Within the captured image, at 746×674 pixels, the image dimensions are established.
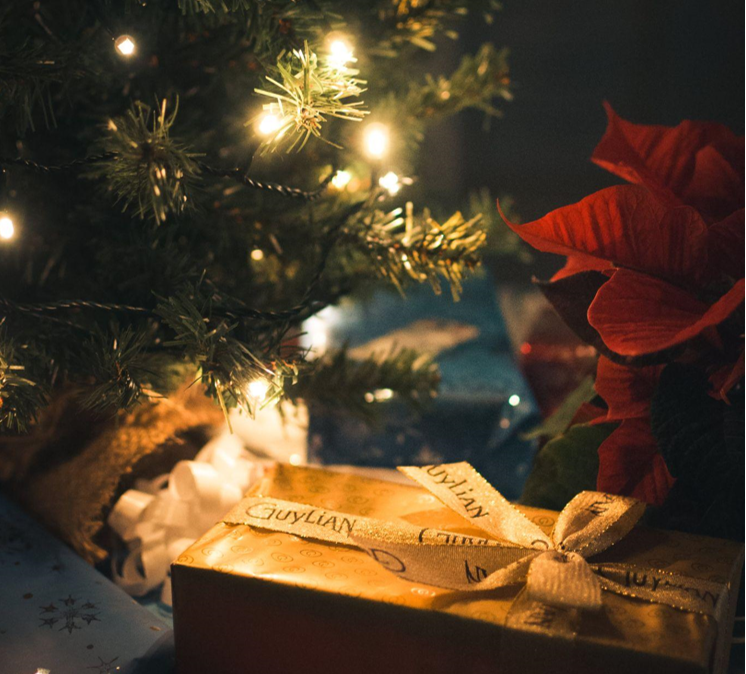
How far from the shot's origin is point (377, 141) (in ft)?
2.01

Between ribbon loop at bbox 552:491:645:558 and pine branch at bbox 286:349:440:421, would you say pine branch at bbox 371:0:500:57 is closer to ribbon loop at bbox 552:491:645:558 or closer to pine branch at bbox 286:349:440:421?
pine branch at bbox 286:349:440:421

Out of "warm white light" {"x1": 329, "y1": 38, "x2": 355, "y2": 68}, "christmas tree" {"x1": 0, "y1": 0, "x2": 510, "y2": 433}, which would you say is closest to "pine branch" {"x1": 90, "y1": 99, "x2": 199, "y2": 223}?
"christmas tree" {"x1": 0, "y1": 0, "x2": 510, "y2": 433}

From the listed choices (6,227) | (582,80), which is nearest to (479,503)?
(6,227)

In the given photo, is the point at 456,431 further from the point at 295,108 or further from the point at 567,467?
the point at 295,108

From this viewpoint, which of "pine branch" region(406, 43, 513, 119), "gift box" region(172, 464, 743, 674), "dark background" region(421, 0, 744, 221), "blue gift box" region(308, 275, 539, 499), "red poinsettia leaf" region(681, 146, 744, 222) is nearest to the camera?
"gift box" region(172, 464, 743, 674)

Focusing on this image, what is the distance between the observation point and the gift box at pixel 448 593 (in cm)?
36

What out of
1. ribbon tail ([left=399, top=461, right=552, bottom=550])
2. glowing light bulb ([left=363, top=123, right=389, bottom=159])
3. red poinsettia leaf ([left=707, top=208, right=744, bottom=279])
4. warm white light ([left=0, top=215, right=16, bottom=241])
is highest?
glowing light bulb ([left=363, top=123, right=389, bottom=159])

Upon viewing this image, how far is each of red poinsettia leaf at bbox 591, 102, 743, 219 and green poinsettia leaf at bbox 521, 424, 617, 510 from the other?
0.56 feet

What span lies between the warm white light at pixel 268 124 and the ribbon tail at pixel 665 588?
0.34 m

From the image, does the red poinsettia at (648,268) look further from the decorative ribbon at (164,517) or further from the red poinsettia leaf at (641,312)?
the decorative ribbon at (164,517)

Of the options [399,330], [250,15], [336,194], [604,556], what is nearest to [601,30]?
[399,330]

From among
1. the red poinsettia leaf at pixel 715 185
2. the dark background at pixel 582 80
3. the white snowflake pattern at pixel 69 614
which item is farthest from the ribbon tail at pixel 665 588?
the dark background at pixel 582 80

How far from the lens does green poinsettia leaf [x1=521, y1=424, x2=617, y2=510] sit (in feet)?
1.61

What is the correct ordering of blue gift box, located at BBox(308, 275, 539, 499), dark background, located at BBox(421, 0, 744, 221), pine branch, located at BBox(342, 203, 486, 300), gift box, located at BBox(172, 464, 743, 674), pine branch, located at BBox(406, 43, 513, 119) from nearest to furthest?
gift box, located at BBox(172, 464, 743, 674), pine branch, located at BBox(342, 203, 486, 300), pine branch, located at BBox(406, 43, 513, 119), blue gift box, located at BBox(308, 275, 539, 499), dark background, located at BBox(421, 0, 744, 221)
